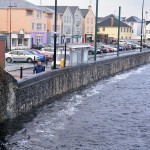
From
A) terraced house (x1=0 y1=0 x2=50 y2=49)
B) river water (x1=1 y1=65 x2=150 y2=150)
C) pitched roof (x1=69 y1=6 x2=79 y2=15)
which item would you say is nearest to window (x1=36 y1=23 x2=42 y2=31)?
terraced house (x1=0 y1=0 x2=50 y2=49)

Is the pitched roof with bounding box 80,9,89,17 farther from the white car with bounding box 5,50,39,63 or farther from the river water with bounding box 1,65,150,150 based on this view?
the river water with bounding box 1,65,150,150

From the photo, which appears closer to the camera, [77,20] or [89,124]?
[89,124]

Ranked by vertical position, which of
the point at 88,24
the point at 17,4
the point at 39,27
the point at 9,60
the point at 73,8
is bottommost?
the point at 9,60

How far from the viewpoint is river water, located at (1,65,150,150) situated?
17.9m

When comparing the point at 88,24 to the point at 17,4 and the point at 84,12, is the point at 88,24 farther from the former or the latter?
the point at 17,4

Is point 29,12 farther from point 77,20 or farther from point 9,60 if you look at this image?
point 9,60

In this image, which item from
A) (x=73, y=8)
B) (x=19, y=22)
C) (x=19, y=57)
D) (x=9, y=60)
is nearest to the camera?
(x=9, y=60)

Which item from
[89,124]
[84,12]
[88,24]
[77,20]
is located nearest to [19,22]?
[77,20]

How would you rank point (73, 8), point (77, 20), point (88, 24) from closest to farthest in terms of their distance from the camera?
point (77, 20)
point (73, 8)
point (88, 24)

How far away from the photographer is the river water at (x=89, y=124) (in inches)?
703

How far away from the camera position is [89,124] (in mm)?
21719

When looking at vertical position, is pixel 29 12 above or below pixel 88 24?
above

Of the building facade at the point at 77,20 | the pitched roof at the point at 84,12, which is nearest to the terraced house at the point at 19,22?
the building facade at the point at 77,20

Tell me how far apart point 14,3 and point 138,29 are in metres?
81.4
